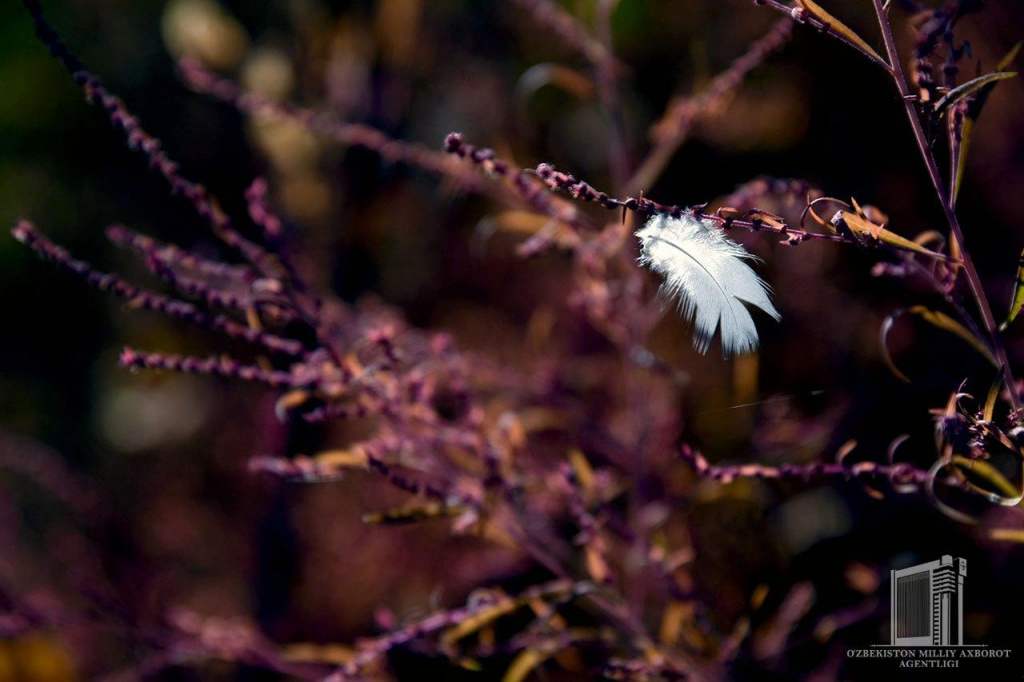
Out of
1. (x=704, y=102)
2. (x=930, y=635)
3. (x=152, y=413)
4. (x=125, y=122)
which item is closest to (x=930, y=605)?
(x=930, y=635)

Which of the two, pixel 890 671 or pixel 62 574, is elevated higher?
pixel 62 574

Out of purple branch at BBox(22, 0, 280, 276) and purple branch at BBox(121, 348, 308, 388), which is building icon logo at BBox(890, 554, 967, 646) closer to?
purple branch at BBox(121, 348, 308, 388)

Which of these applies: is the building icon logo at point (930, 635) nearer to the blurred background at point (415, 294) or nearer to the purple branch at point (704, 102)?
the blurred background at point (415, 294)

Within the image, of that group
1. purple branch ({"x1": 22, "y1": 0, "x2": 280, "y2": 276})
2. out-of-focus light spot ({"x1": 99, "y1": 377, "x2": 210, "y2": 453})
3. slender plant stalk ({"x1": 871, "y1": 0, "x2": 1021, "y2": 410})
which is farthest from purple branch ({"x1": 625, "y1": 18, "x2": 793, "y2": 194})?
out-of-focus light spot ({"x1": 99, "y1": 377, "x2": 210, "y2": 453})

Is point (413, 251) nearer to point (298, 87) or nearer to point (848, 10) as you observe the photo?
point (298, 87)

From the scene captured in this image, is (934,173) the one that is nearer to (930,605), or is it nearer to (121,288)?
(930,605)

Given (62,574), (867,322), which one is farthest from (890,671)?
(62,574)

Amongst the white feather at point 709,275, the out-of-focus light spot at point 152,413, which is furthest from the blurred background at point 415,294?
the white feather at point 709,275
